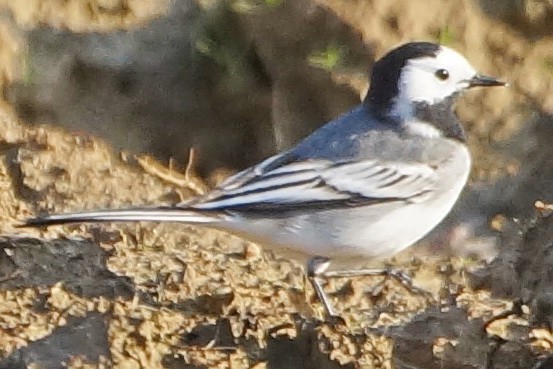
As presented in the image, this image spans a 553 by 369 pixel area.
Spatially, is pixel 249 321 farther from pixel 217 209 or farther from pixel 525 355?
pixel 525 355

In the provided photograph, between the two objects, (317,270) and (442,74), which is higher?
(442,74)

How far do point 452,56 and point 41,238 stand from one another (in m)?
1.87

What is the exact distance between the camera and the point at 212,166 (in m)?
7.26

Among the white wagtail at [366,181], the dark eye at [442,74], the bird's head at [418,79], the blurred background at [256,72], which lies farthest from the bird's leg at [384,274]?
the blurred background at [256,72]

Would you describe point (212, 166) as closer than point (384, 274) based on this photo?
No

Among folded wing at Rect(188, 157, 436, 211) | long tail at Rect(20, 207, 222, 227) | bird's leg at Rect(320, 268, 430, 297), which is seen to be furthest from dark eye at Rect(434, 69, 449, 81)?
long tail at Rect(20, 207, 222, 227)

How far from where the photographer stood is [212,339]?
16.4 feet

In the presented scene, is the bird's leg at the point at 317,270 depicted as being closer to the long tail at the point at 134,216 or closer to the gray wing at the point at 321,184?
the gray wing at the point at 321,184

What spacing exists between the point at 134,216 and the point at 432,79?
5.09 ft

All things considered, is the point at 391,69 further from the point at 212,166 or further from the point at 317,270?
the point at 212,166

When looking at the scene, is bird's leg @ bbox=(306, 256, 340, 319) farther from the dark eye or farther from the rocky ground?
the dark eye

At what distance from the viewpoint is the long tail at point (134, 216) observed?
481cm

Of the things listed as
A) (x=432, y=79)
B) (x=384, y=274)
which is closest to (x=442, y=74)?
(x=432, y=79)

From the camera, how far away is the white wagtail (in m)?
5.29
